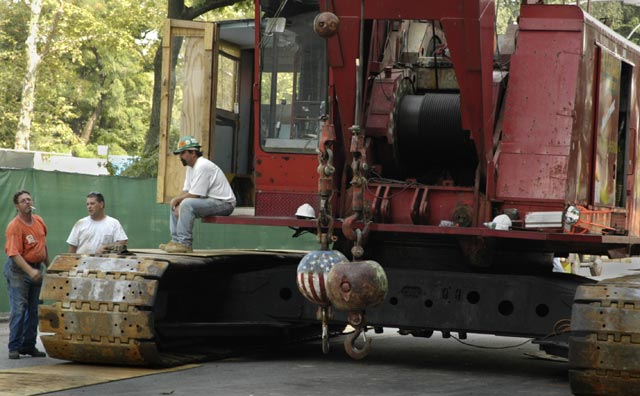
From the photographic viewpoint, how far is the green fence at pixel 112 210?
686 inches

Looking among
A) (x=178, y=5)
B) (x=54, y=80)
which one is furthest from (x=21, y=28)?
(x=178, y=5)

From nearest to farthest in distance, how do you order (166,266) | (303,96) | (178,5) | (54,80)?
(166,266)
(303,96)
(178,5)
(54,80)

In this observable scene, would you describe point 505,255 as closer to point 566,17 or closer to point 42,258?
point 566,17

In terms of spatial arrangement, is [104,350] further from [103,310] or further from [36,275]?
[36,275]

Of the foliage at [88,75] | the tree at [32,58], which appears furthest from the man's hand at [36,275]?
the tree at [32,58]

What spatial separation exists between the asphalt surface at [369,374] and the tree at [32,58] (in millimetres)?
37106

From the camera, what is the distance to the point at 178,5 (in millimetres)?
24453

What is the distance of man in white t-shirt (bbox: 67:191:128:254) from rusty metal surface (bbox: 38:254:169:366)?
142 cm

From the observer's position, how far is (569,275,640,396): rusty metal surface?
9.98 meters

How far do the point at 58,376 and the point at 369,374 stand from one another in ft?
9.29

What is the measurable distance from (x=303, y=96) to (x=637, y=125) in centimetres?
337

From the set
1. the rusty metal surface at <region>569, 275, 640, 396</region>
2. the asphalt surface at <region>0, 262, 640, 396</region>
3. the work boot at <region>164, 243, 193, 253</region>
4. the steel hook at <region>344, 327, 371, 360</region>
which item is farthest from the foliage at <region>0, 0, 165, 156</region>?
the steel hook at <region>344, 327, 371, 360</region>

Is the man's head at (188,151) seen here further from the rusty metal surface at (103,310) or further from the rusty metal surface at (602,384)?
the rusty metal surface at (602,384)

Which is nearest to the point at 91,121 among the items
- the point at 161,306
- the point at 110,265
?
the point at 161,306
